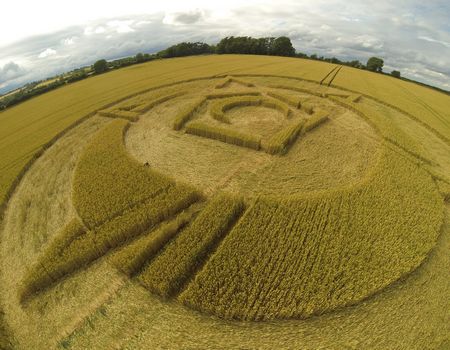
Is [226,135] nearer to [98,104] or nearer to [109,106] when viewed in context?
[109,106]

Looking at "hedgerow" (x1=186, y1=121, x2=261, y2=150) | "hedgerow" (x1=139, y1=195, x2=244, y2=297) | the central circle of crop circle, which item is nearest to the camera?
"hedgerow" (x1=139, y1=195, x2=244, y2=297)

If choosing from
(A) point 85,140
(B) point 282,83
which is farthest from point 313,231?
(B) point 282,83

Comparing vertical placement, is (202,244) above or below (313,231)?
above

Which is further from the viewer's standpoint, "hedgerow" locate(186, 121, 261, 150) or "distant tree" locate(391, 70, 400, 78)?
"distant tree" locate(391, 70, 400, 78)

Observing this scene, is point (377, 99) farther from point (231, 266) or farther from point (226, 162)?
point (231, 266)

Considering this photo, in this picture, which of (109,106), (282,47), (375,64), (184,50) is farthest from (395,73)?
(109,106)

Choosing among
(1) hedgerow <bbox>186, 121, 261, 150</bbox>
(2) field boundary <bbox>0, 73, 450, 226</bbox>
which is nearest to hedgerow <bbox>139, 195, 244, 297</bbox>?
(1) hedgerow <bbox>186, 121, 261, 150</bbox>

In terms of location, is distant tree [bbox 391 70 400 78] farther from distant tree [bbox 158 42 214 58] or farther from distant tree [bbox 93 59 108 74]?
distant tree [bbox 93 59 108 74]

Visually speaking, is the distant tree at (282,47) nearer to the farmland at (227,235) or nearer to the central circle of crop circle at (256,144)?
the central circle of crop circle at (256,144)
